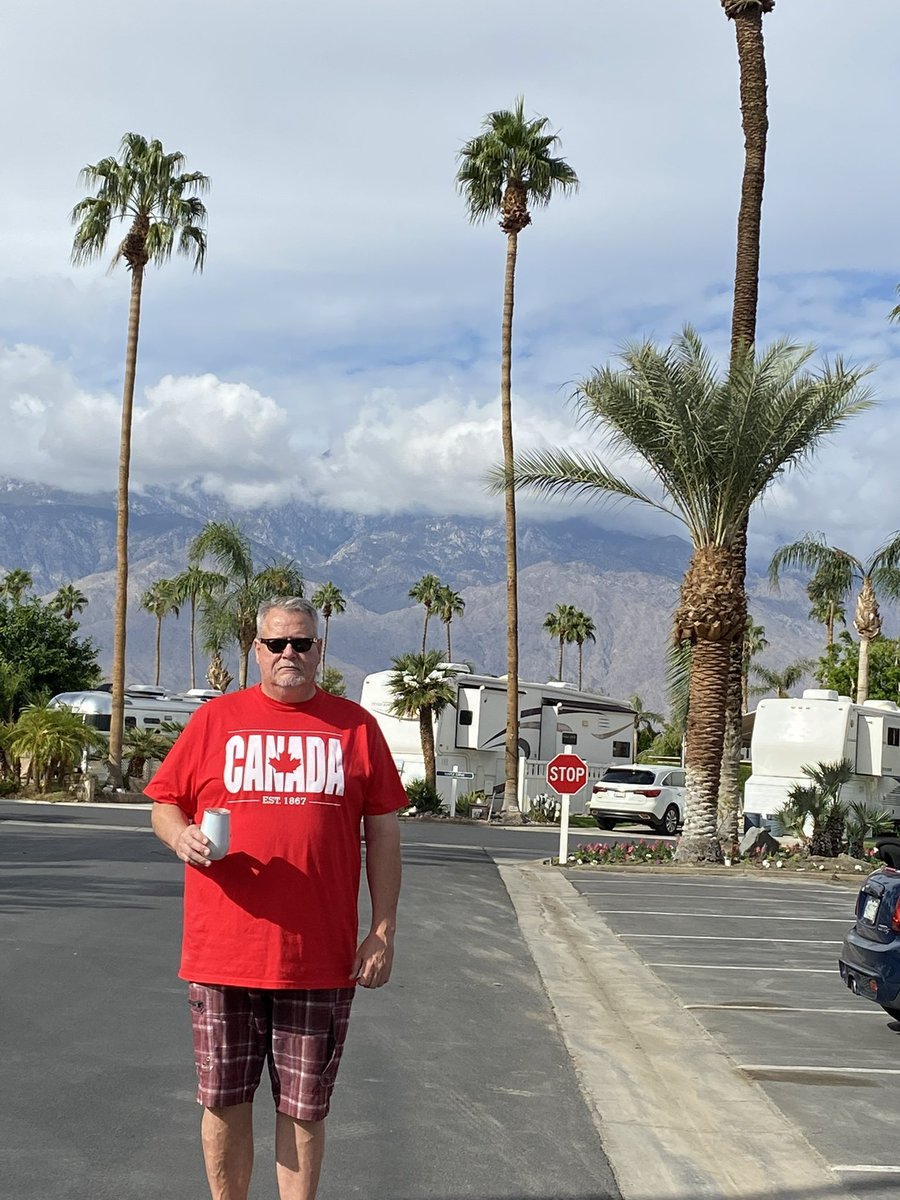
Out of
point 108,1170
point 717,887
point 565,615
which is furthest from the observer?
point 565,615

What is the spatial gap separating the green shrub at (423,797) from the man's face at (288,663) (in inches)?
1121

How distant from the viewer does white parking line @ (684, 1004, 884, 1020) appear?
9656 mm

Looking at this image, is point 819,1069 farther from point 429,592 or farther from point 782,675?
point 782,675

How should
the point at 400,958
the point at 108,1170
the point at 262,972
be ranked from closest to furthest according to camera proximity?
the point at 262,972
the point at 108,1170
the point at 400,958

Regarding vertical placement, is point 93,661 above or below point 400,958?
above

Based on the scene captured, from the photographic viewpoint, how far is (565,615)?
102 metres

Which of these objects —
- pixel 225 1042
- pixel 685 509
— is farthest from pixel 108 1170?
pixel 685 509

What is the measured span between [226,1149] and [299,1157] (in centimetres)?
22

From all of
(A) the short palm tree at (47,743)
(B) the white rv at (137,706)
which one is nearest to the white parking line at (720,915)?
(A) the short palm tree at (47,743)

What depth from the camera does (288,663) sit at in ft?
14.8

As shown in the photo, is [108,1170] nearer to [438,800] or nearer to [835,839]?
[835,839]

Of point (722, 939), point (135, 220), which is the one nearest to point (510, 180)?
point (135, 220)

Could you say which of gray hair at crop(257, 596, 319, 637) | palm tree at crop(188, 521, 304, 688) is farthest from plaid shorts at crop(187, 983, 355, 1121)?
palm tree at crop(188, 521, 304, 688)

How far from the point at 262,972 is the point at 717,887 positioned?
15644 millimetres
